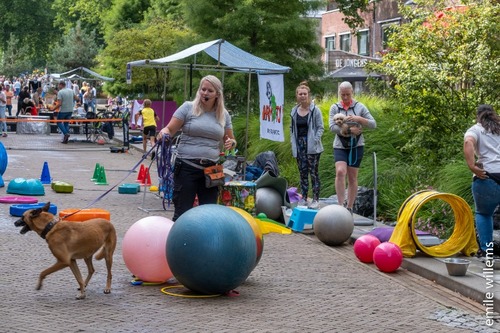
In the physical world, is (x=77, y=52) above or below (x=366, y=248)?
above

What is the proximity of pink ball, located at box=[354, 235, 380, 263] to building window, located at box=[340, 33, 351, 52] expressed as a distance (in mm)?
44188

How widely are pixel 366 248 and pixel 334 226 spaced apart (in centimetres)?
136

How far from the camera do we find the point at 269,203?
578 inches

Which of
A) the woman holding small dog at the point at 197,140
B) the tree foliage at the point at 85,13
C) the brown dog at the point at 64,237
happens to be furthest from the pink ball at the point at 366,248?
the tree foliage at the point at 85,13

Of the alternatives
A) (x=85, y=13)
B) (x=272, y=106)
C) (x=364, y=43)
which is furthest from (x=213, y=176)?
(x=85, y=13)

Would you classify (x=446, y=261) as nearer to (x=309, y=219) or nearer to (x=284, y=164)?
(x=309, y=219)

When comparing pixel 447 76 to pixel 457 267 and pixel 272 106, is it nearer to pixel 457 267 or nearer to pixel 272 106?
pixel 272 106

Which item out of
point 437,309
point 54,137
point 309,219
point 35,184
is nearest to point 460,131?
point 309,219

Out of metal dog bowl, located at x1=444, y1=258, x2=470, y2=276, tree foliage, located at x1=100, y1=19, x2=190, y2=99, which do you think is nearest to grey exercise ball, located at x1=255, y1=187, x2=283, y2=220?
metal dog bowl, located at x1=444, y1=258, x2=470, y2=276

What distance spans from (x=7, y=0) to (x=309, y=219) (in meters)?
91.5

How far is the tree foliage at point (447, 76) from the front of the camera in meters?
17.1

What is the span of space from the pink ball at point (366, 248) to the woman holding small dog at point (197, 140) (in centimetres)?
198

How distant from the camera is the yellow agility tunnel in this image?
11250 millimetres

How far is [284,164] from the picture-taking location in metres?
21.0
